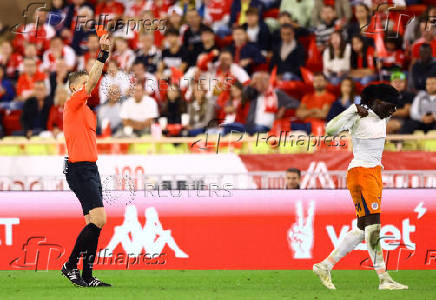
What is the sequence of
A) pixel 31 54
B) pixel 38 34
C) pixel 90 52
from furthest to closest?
pixel 38 34 → pixel 31 54 → pixel 90 52

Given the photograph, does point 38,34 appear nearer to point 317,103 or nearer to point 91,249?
point 317,103

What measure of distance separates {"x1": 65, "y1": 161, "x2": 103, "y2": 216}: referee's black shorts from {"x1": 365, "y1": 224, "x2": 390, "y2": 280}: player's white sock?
112 inches

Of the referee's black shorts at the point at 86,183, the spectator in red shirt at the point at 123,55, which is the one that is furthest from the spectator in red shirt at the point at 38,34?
the referee's black shorts at the point at 86,183

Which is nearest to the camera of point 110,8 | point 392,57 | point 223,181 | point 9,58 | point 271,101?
point 223,181

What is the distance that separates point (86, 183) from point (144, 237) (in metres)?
2.96

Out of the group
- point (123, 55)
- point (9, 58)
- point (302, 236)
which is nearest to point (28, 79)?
point (9, 58)

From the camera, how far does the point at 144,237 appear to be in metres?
13.5

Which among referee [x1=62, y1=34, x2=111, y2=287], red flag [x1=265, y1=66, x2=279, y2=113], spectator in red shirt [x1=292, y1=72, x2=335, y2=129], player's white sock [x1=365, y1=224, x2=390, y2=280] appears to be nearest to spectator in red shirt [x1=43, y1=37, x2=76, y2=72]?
red flag [x1=265, y1=66, x2=279, y2=113]

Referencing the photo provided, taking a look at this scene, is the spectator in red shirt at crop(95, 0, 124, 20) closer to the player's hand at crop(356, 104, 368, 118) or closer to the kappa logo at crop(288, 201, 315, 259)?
the kappa logo at crop(288, 201, 315, 259)

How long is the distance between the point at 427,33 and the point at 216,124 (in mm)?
4403

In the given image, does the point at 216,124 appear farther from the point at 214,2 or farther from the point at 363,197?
the point at 363,197

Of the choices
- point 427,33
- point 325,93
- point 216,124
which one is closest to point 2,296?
point 216,124

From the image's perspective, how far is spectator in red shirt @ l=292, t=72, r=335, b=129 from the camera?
17.1 metres

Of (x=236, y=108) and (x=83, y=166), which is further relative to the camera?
(x=236, y=108)
